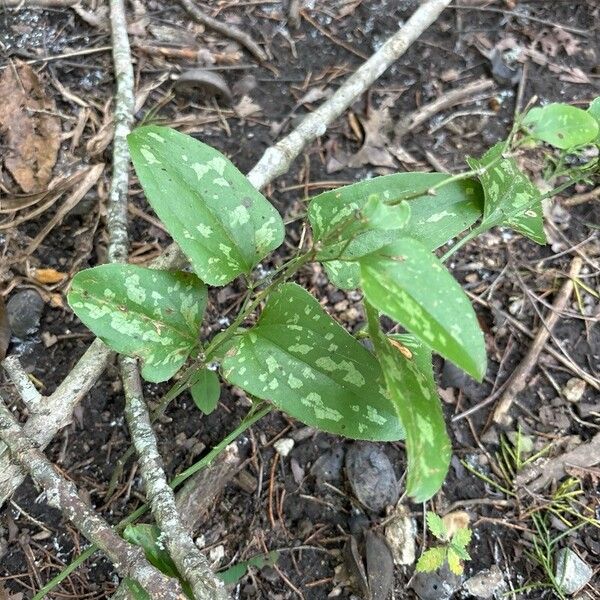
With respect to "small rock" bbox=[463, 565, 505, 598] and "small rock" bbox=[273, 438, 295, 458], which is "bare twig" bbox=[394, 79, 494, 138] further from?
"small rock" bbox=[463, 565, 505, 598]

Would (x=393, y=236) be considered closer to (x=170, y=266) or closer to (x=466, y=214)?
(x=466, y=214)

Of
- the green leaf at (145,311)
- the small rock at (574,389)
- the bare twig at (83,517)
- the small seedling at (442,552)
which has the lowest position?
the small rock at (574,389)

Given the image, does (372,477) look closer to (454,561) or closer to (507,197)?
(454,561)

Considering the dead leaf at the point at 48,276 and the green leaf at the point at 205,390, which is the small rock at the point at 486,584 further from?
the dead leaf at the point at 48,276

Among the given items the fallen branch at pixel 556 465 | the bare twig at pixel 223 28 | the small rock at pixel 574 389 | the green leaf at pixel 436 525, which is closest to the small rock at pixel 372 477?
the green leaf at pixel 436 525

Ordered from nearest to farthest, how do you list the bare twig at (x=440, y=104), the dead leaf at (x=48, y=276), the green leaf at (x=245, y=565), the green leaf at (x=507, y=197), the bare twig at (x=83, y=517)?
the bare twig at (x=83, y=517)
the green leaf at (x=507, y=197)
the green leaf at (x=245, y=565)
the dead leaf at (x=48, y=276)
the bare twig at (x=440, y=104)

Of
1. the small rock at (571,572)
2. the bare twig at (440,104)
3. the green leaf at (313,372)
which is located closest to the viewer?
the green leaf at (313,372)

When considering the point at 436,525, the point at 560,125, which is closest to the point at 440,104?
the point at 560,125

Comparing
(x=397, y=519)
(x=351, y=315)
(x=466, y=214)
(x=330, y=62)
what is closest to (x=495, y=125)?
(x=330, y=62)
